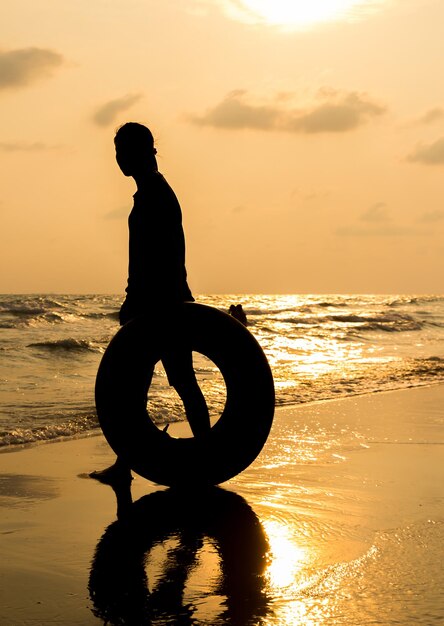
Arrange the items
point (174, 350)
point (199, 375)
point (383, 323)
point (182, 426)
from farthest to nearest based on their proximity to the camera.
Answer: point (383, 323) → point (199, 375) → point (182, 426) → point (174, 350)

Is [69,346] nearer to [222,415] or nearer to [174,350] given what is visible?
[174,350]

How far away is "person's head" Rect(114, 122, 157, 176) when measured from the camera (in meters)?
6.00

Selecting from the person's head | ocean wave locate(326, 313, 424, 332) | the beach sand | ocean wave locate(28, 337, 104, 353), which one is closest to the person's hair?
the person's head

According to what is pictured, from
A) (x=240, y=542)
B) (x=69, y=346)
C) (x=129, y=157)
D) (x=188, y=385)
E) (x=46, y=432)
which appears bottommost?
(x=69, y=346)

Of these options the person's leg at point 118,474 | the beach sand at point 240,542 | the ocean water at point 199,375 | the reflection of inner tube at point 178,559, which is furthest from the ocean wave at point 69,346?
the reflection of inner tube at point 178,559

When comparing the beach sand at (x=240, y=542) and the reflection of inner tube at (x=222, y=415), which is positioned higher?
the reflection of inner tube at (x=222, y=415)

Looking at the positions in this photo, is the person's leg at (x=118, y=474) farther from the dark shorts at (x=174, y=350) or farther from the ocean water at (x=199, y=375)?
the ocean water at (x=199, y=375)

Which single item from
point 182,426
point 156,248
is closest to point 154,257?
point 156,248

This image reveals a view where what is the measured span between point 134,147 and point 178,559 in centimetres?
300

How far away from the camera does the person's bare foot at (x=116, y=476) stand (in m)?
5.88

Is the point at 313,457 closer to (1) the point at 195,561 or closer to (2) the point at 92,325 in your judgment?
(1) the point at 195,561

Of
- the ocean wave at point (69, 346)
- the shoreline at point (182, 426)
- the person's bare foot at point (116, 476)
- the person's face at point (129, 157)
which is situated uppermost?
the person's face at point (129, 157)

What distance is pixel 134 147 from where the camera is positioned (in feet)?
19.7

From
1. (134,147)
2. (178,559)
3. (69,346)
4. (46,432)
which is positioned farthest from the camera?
(69,346)
